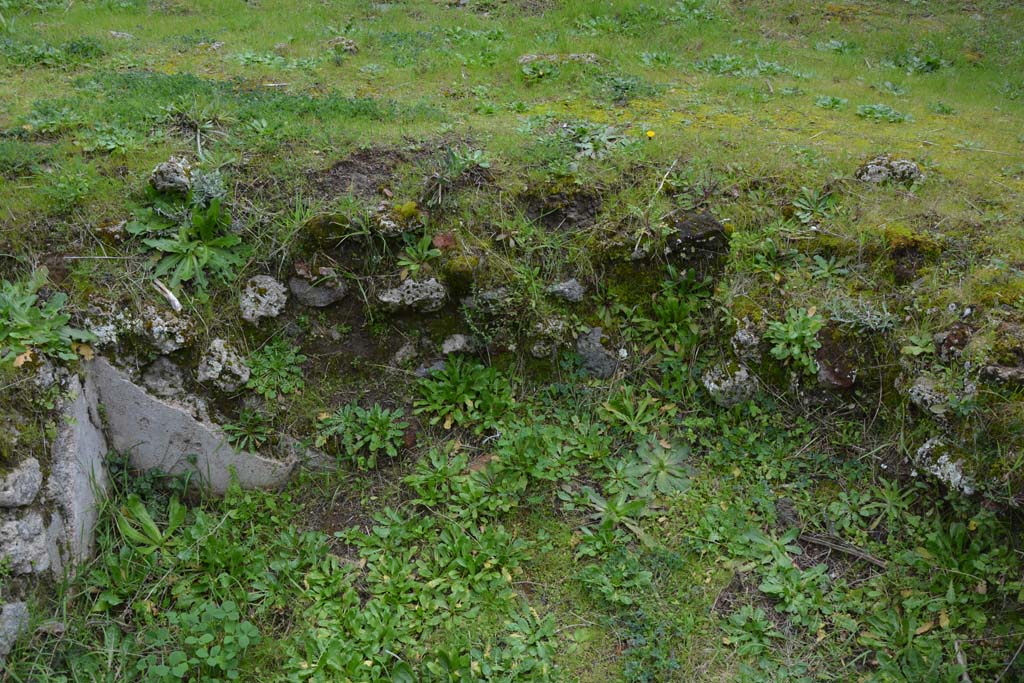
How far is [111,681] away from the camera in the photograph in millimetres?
3482

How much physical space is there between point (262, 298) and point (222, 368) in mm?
540

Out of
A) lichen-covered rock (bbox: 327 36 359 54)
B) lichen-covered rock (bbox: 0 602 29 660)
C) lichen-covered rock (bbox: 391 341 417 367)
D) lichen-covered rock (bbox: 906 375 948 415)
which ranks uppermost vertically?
lichen-covered rock (bbox: 327 36 359 54)

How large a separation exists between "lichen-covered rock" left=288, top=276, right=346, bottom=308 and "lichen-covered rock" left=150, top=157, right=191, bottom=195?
979 mm

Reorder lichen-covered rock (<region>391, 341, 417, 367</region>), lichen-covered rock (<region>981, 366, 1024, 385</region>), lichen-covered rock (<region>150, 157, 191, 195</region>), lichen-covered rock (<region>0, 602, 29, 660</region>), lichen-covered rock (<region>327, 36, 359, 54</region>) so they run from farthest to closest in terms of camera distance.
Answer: lichen-covered rock (<region>327, 36, 359, 54</region>), lichen-covered rock (<region>391, 341, 417, 367</region>), lichen-covered rock (<region>150, 157, 191, 195</region>), lichen-covered rock (<region>981, 366, 1024, 385</region>), lichen-covered rock (<region>0, 602, 29, 660</region>)

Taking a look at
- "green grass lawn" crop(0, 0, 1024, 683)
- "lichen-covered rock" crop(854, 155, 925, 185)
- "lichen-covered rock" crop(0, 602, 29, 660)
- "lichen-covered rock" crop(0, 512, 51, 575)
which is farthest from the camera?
"lichen-covered rock" crop(854, 155, 925, 185)

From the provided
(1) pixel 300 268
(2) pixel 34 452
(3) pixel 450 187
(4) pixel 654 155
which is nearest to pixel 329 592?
(2) pixel 34 452

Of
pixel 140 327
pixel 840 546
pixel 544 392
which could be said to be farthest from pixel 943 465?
pixel 140 327

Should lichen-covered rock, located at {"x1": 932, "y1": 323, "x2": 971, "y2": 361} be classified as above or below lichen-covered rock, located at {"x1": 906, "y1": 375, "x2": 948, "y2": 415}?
above

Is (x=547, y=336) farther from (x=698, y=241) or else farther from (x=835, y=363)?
(x=835, y=363)

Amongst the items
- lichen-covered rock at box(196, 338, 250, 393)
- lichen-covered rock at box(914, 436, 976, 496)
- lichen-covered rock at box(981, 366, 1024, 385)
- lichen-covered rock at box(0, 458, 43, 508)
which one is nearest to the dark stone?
lichen-covered rock at box(914, 436, 976, 496)

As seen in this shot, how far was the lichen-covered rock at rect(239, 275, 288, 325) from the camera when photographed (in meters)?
4.59

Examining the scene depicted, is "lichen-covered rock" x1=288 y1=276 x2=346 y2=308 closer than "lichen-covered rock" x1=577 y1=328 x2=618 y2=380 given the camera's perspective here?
Yes

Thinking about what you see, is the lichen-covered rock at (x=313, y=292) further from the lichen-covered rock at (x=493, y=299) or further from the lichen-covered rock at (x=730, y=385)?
the lichen-covered rock at (x=730, y=385)

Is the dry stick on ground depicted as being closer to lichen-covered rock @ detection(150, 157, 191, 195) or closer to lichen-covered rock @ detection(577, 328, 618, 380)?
lichen-covered rock @ detection(577, 328, 618, 380)
